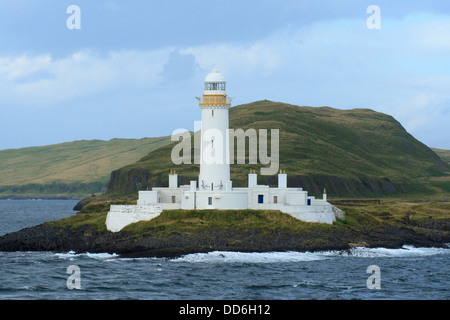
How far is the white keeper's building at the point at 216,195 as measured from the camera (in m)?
67.8

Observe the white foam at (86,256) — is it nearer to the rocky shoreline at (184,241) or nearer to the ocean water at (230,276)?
the ocean water at (230,276)

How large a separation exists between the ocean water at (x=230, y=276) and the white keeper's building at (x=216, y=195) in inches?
284

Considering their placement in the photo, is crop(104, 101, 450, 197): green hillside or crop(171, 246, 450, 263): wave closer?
crop(171, 246, 450, 263): wave

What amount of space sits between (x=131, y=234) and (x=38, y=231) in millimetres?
10666

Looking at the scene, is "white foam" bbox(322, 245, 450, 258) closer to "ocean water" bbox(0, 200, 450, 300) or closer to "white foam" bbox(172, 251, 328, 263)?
"ocean water" bbox(0, 200, 450, 300)

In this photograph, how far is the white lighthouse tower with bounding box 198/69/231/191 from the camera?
2746 inches

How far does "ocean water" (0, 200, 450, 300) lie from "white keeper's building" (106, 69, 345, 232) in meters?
7.21

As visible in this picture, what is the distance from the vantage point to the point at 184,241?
60875 mm

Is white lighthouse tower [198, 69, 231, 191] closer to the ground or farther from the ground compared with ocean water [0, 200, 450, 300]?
farther from the ground
